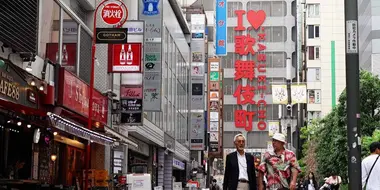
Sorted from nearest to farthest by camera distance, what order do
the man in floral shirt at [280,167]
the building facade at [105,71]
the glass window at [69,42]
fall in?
the man in floral shirt at [280,167] → the building facade at [105,71] → the glass window at [69,42]

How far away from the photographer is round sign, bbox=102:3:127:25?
66.0ft

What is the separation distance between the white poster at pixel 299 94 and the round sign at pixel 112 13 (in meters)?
35.9

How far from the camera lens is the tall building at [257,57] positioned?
91.1 m

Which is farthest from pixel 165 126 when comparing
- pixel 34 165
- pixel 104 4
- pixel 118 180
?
pixel 34 165

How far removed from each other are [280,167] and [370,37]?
47.8 m

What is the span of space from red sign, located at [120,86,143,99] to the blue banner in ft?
137

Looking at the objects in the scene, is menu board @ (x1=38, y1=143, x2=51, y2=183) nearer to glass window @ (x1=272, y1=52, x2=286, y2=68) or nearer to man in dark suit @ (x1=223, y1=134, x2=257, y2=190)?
man in dark suit @ (x1=223, y1=134, x2=257, y2=190)

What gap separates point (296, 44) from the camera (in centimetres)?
9200

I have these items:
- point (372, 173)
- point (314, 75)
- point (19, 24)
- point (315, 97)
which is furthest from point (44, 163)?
point (315, 97)

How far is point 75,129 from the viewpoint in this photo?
1462 cm

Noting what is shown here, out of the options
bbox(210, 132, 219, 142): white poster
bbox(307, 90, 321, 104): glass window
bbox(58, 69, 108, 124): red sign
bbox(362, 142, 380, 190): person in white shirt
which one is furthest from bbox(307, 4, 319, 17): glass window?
bbox(362, 142, 380, 190): person in white shirt

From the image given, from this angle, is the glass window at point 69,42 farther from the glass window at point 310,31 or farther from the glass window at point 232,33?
the glass window at point 310,31

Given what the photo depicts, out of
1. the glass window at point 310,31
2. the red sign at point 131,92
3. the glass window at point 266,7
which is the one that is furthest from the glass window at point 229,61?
the red sign at point 131,92

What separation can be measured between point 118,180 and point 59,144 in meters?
3.74
